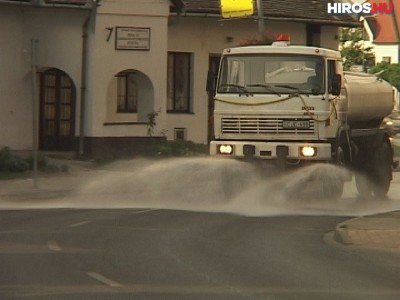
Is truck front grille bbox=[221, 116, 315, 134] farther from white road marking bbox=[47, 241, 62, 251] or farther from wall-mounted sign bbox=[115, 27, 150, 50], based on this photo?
wall-mounted sign bbox=[115, 27, 150, 50]

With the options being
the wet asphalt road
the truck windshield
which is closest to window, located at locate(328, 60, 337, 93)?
the truck windshield

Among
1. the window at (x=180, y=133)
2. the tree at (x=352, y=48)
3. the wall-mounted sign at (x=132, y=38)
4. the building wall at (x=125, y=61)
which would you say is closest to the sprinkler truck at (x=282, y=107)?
the building wall at (x=125, y=61)

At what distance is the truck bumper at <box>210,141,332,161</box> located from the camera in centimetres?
2119

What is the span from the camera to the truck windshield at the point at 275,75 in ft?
70.4

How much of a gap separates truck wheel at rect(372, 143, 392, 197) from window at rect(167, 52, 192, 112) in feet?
38.7

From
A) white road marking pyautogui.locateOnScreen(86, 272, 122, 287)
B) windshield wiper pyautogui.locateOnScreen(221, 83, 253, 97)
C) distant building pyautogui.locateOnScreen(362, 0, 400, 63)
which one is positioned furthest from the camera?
distant building pyautogui.locateOnScreen(362, 0, 400, 63)

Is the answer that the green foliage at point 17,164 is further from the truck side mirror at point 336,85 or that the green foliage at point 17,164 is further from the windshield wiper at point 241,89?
Answer: the truck side mirror at point 336,85

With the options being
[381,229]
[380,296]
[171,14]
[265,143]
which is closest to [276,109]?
[265,143]

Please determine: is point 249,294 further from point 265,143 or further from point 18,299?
point 265,143

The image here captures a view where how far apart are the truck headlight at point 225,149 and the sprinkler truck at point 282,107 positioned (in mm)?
19

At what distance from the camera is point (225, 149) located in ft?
71.3

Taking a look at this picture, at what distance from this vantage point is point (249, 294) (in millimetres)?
11203

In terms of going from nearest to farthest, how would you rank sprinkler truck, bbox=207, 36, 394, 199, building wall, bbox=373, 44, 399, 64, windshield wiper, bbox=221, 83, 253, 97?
sprinkler truck, bbox=207, 36, 394, 199, windshield wiper, bbox=221, 83, 253, 97, building wall, bbox=373, 44, 399, 64

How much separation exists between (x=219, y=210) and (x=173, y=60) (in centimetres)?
1547
